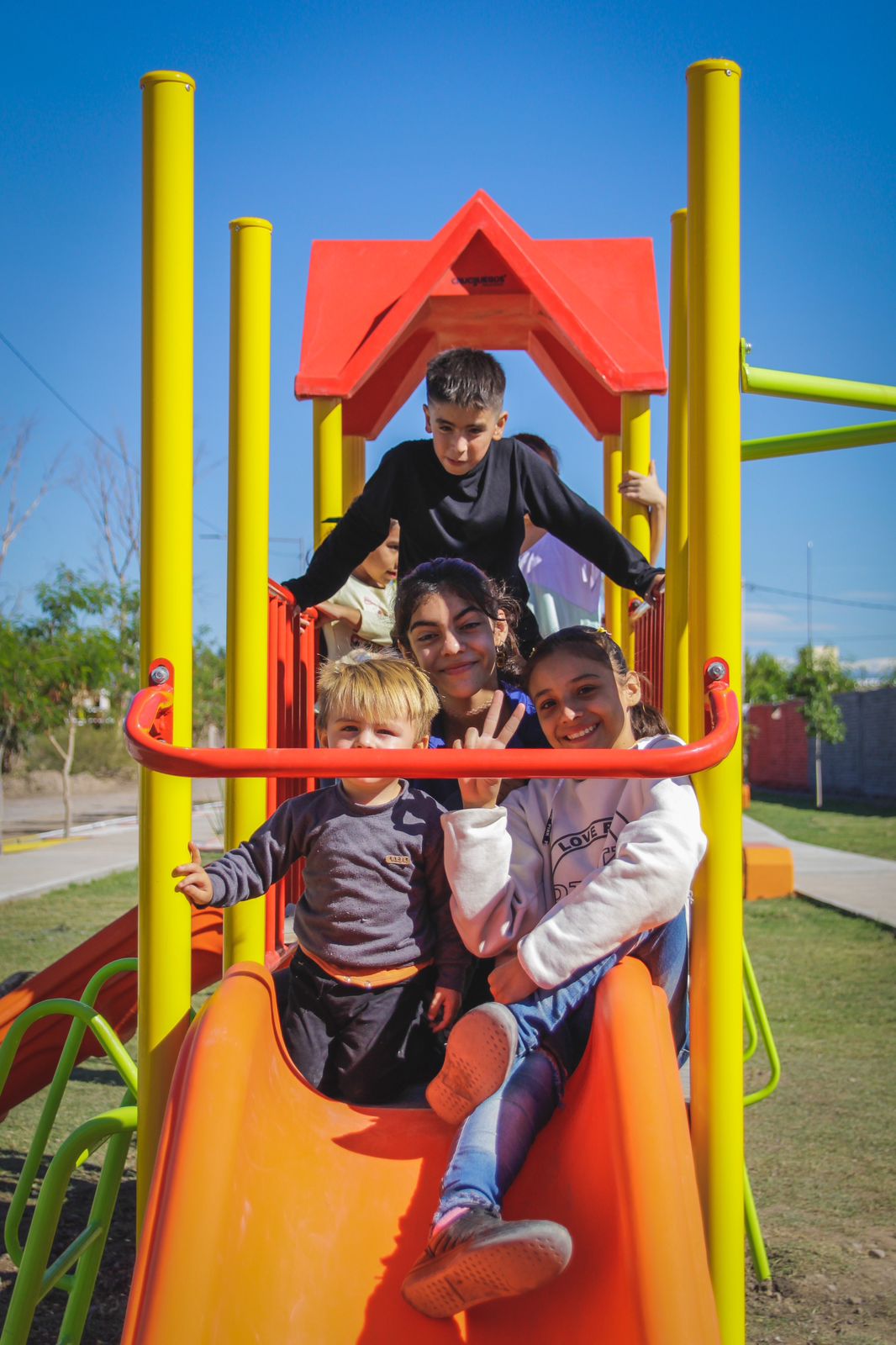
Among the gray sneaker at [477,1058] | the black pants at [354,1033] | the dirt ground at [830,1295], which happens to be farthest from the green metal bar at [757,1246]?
the gray sneaker at [477,1058]

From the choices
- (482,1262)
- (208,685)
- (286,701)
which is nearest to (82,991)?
(286,701)

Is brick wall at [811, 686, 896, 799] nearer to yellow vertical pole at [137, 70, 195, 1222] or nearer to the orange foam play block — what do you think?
the orange foam play block

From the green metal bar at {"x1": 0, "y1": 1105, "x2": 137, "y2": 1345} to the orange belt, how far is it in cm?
44

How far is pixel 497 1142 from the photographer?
179 centimetres

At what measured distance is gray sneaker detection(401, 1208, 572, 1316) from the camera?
4.93 feet

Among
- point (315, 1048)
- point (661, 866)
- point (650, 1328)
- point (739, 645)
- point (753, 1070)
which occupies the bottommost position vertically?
point (753, 1070)

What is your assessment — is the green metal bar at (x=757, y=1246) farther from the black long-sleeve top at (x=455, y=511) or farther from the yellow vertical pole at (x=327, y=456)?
the yellow vertical pole at (x=327, y=456)

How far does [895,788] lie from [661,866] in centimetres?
2373

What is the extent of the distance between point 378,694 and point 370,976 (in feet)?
1.72

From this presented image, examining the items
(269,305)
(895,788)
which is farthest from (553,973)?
(895,788)

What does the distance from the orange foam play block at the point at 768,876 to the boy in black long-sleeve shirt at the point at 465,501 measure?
22.8 ft

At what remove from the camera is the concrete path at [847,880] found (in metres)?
8.88

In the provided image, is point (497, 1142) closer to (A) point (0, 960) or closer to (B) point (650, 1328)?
(B) point (650, 1328)

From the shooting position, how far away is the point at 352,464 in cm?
461
